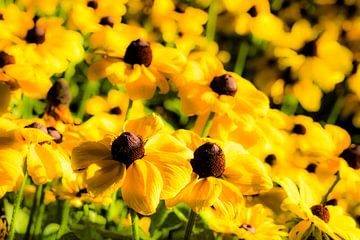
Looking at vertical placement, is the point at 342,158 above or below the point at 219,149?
below

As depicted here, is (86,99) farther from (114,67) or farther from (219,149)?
(219,149)

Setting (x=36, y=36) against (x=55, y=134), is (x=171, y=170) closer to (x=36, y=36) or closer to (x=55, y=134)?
(x=55, y=134)

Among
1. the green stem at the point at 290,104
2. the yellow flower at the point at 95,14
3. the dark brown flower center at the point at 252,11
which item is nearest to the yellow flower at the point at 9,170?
the yellow flower at the point at 95,14

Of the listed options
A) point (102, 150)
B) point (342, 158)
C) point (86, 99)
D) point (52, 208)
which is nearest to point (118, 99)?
point (86, 99)

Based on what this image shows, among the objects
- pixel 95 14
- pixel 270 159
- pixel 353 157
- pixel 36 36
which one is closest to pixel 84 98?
pixel 95 14

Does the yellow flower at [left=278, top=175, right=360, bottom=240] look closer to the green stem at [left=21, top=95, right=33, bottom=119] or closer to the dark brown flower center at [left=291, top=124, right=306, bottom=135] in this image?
the dark brown flower center at [left=291, top=124, right=306, bottom=135]

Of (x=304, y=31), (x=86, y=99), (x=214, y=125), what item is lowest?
(x=86, y=99)

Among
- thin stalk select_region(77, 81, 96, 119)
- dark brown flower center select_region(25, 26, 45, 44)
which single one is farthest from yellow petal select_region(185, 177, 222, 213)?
thin stalk select_region(77, 81, 96, 119)
